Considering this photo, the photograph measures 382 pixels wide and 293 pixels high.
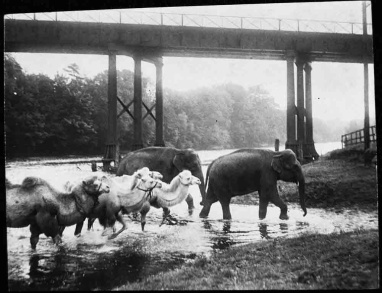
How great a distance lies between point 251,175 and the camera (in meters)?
6.82

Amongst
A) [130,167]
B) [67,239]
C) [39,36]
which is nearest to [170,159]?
[130,167]

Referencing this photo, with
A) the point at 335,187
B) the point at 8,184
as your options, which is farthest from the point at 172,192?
the point at 335,187

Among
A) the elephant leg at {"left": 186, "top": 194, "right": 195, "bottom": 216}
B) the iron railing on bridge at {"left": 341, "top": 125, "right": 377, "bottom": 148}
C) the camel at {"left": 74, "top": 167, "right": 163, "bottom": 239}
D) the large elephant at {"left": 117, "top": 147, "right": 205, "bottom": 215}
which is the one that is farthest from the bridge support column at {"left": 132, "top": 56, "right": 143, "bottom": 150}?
the iron railing on bridge at {"left": 341, "top": 125, "right": 377, "bottom": 148}

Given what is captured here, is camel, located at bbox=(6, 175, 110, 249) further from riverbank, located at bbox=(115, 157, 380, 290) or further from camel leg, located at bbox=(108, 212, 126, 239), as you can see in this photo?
riverbank, located at bbox=(115, 157, 380, 290)

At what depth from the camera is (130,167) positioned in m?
6.29

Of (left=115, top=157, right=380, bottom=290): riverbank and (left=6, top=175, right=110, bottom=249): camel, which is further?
(left=6, top=175, right=110, bottom=249): camel

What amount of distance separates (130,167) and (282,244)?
9.56 feet

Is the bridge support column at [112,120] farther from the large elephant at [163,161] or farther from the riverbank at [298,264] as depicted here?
the riverbank at [298,264]

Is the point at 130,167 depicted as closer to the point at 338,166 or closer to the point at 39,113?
the point at 39,113

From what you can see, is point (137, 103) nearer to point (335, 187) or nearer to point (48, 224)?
point (48, 224)

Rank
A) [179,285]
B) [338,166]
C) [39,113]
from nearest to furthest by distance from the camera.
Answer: [179,285] < [39,113] < [338,166]

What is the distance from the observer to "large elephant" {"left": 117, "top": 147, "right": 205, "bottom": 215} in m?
6.32

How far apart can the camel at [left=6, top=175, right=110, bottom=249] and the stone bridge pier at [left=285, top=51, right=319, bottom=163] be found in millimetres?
3818

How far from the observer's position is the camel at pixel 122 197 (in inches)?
219
